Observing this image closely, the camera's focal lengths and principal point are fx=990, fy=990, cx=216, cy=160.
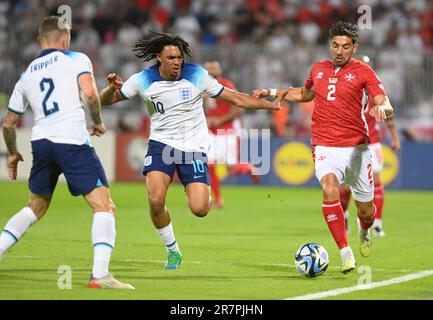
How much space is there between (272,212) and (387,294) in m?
9.49

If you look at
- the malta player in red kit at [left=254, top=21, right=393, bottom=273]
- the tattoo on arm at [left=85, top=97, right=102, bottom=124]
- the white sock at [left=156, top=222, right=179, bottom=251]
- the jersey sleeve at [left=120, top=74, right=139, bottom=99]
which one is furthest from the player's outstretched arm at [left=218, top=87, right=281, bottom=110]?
the tattoo on arm at [left=85, top=97, right=102, bottom=124]

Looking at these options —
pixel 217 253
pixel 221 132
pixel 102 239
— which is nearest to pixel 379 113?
pixel 102 239

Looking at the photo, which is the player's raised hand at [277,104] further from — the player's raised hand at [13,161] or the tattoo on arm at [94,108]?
the player's raised hand at [13,161]

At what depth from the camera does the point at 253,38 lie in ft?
93.2

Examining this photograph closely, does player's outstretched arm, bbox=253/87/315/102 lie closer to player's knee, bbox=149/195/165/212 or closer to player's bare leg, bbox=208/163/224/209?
player's knee, bbox=149/195/165/212

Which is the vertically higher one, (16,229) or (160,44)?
(160,44)

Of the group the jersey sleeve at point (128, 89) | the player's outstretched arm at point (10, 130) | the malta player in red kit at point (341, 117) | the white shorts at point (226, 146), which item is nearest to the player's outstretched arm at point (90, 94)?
the player's outstretched arm at point (10, 130)

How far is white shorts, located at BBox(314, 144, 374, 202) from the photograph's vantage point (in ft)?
35.2

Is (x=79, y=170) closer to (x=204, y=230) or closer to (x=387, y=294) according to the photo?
(x=387, y=294)

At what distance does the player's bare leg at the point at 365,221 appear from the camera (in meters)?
11.3

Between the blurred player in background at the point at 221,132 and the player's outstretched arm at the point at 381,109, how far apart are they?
6674 mm

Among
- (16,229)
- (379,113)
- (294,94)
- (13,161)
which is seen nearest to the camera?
(16,229)

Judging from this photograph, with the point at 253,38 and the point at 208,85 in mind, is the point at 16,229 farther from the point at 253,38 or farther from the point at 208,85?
the point at 253,38

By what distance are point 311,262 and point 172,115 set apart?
2.20 meters
